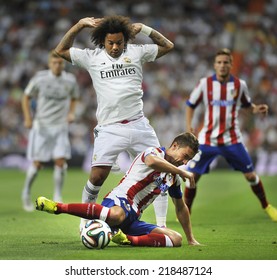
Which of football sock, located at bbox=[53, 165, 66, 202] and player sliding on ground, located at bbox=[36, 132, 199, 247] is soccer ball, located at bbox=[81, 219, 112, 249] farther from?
football sock, located at bbox=[53, 165, 66, 202]

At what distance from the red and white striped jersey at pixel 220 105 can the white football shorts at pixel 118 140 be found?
102 inches

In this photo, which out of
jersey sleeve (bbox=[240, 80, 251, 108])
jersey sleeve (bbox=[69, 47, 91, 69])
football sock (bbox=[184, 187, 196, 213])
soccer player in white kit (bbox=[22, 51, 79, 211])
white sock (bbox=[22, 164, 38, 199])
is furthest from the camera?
soccer player in white kit (bbox=[22, 51, 79, 211])

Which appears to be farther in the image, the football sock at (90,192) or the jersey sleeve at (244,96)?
the jersey sleeve at (244,96)

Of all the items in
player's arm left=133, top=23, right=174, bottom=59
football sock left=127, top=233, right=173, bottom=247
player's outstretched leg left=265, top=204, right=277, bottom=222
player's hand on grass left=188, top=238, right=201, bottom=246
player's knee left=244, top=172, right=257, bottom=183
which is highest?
player's arm left=133, top=23, right=174, bottom=59

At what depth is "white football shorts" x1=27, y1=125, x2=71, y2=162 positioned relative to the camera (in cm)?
1362

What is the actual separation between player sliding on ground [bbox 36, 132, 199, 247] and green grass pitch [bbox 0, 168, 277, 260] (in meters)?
0.18

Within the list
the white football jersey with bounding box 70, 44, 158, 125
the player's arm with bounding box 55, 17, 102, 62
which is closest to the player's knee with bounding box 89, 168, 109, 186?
the white football jersey with bounding box 70, 44, 158, 125

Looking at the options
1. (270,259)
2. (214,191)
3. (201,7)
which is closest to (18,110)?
(201,7)

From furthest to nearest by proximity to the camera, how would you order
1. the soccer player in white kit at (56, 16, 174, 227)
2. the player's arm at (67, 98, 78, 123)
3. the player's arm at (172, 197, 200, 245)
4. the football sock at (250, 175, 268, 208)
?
the player's arm at (67, 98, 78, 123)
the football sock at (250, 175, 268, 208)
the soccer player in white kit at (56, 16, 174, 227)
the player's arm at (172, 197, 200, 245)

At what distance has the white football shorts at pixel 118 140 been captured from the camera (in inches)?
351

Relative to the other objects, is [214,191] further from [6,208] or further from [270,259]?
[270,259]

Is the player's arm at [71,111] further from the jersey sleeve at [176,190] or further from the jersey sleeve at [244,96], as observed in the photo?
the jersey sleeve at [176,190]

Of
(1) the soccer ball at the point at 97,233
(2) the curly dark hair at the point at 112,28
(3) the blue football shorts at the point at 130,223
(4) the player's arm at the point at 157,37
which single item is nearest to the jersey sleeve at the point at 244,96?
(4) the player's arm at the point at 157,37
